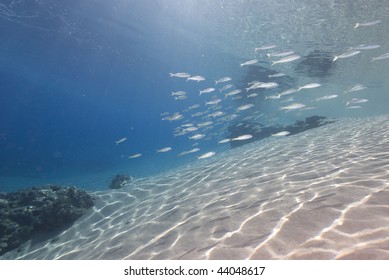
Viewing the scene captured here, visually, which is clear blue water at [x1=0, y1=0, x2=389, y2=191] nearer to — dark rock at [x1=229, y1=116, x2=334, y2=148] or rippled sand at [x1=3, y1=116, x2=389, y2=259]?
dark rock at [x1=229, y1=116, x2=334, y2=148]

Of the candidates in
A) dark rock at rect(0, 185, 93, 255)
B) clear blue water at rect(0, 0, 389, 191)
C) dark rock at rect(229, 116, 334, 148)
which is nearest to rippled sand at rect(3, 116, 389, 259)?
dark rock at rect(0, 185, 93, 255)

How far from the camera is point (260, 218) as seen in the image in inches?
179

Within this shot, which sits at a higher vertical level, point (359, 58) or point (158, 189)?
point (359, 58)

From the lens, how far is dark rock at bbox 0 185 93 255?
8.54 metres

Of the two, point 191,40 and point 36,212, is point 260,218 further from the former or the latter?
point 191,40

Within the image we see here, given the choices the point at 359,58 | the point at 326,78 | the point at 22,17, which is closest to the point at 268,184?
the point at 22,17

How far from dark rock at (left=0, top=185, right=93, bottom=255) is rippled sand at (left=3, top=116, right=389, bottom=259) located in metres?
0.54

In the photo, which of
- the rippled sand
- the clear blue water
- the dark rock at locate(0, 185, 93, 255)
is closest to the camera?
the rippled sand

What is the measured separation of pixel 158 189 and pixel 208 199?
3874mm

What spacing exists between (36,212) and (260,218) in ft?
27.3

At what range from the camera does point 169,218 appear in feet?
20.7

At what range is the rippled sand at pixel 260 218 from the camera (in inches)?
133

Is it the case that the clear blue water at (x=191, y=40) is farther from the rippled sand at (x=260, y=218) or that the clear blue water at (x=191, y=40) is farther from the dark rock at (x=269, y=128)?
the rippled sand at (x=260, y=218)
